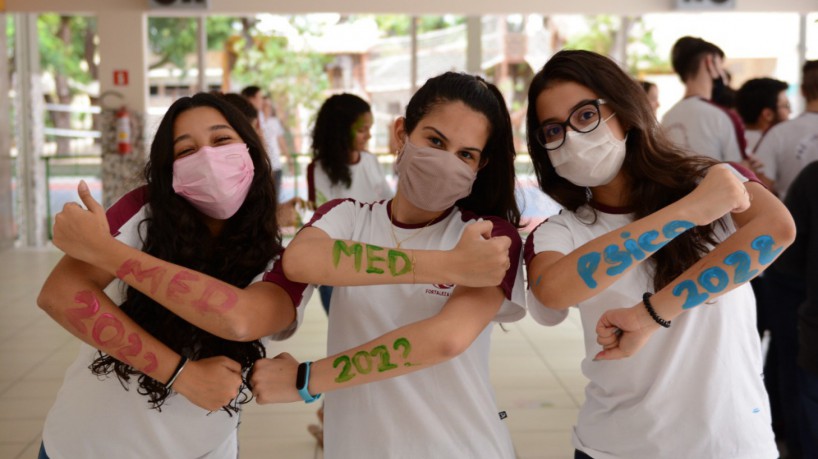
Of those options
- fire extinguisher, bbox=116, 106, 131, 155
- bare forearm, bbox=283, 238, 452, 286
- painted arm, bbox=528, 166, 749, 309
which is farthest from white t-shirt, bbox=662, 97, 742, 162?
fire extinguisher, bbox=116, 106, 131, 155

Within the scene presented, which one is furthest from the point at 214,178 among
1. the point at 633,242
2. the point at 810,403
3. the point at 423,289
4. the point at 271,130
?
the point at 271,130

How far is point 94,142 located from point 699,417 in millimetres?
10046

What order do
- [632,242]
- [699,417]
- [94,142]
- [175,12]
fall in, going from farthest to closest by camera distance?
[94,142]
[175,12]
[699,417]
[632,242]

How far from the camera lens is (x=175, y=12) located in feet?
30.9

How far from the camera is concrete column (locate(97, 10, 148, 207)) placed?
931 cm

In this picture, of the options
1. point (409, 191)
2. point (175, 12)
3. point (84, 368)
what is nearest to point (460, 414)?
point (409, 191)

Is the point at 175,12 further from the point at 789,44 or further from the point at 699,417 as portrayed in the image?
the point at 699,417

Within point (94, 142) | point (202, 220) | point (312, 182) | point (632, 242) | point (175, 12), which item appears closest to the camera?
point (632, 242)

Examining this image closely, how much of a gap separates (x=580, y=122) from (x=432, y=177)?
34 centimetres

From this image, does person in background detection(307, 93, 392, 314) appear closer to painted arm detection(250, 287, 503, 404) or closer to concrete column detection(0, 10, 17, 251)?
painted arm detection(250, 287, 503, 404)

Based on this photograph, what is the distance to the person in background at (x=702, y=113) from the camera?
4.23 m

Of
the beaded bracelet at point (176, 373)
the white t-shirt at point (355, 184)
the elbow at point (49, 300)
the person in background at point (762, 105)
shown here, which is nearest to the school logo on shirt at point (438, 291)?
the beaded bracelet at point (176, 373)

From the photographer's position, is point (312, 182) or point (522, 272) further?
point (312, 182)

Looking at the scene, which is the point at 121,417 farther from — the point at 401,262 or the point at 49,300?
the point at 401,262
